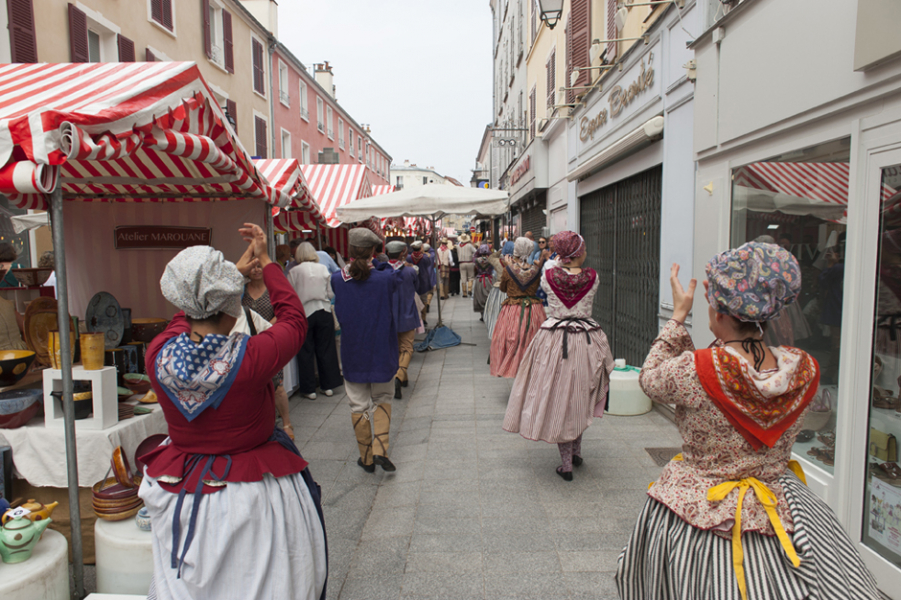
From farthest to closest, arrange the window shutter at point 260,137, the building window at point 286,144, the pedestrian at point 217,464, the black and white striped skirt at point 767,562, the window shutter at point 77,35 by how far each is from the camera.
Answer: the building window at point 286,144 < the window shutter at point 260,137 < the window shutter at point 77,35 < the pedestrian at point 217,464 < the black and white striped skirt at point 767,562

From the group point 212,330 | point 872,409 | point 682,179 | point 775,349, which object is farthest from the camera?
point 682,179

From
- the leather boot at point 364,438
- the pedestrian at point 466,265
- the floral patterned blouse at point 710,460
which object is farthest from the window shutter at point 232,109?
the floral patterned blouse at point 710,460

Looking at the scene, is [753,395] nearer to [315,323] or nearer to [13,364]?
[13,364]

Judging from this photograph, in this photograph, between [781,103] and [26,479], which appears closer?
[26,479]

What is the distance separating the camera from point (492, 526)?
350 centimetres

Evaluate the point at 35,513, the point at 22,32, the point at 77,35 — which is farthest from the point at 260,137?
the point at 35,513

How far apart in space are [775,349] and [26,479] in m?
3.64

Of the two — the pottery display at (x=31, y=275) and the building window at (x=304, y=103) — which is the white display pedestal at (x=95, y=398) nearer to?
the pottery display at (x=31, y=275)

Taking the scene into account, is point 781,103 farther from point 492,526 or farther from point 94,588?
point 94,588

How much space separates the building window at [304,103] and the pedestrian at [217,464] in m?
23.6

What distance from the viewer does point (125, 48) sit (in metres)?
11.4

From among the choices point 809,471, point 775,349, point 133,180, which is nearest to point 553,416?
point 809,471

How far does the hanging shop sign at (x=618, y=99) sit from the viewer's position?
6.28m

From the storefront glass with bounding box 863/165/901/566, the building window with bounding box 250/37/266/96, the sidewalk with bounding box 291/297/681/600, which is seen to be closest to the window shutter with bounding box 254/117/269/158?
the building window with bounding box 250/37/266/96
